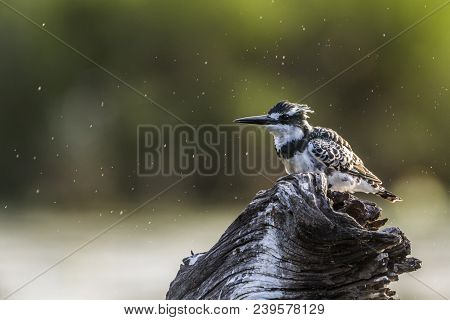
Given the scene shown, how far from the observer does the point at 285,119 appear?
6906 millimetres

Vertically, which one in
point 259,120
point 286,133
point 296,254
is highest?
point 259,120

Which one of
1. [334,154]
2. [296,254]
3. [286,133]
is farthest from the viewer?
[286,133]

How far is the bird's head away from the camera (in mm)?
6863

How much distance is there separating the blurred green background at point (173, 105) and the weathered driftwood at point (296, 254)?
437 cm

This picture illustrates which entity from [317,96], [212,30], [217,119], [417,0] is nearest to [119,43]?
[212,30]

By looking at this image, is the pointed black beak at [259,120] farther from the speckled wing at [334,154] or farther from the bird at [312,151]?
the speckled wing at [334,154]

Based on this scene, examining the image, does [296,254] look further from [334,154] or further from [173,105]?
[173,105]

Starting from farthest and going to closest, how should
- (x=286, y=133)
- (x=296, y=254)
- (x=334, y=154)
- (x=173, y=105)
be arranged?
(x=173, y=105), (x=286, y=133), (x=334, y=154), (x=296, y=254)

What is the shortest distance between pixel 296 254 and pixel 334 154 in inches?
68.0

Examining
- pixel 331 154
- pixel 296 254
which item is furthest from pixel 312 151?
pixel 296 254

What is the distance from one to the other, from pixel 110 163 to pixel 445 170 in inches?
151

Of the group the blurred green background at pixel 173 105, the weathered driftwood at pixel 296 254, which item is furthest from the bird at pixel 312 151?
the blurred green background at pixel 173 105

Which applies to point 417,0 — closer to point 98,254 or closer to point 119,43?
point 119,43

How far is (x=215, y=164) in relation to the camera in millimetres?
9422
